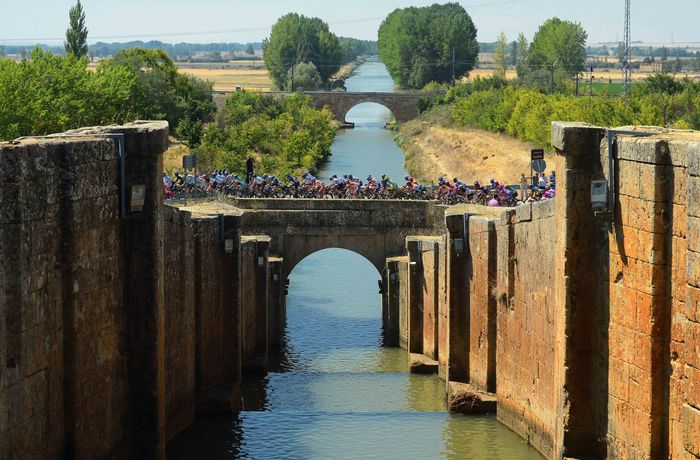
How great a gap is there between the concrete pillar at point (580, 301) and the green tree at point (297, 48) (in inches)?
5469

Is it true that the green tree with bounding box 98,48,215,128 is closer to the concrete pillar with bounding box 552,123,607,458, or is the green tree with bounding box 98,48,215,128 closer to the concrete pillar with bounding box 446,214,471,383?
the concrete pillar with bounding box 446,214,471,383

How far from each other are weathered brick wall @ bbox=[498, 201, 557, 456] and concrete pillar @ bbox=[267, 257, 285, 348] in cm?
1339

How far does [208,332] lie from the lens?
97.9 feet

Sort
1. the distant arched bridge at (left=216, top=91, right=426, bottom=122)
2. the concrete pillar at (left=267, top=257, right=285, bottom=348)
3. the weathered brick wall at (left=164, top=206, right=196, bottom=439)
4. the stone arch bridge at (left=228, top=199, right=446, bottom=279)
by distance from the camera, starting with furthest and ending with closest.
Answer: the distant arched bridge at (left=216, top=91, right=426, bottom=122) < the stone arch bridge at (left=228, top=199, right=446, bottom=279) < the concrete pillar at (left=267, top=257, right=285, bottom=348) < the weathered brick wall at (left=164, top=206, right=196, bottom=439)

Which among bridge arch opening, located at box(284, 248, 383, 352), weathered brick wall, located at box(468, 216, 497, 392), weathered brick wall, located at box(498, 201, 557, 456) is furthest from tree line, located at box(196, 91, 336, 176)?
weathered brick wall, located at box(498, 201, 557, 456)

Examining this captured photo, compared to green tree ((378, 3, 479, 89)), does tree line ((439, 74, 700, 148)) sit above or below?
below

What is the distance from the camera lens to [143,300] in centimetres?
2272

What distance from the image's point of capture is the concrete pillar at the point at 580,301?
856 inches

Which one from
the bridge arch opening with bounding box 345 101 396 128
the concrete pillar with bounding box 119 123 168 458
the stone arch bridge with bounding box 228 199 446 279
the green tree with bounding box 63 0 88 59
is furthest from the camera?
the bridge arch opening with bounding box 345 101 396 128

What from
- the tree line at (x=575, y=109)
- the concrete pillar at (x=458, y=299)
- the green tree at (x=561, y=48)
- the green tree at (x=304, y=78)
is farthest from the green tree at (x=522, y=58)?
the concrete pillar at (x=458, y=299)

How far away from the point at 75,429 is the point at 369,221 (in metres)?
24.2

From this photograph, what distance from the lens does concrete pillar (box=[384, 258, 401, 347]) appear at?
41500mm

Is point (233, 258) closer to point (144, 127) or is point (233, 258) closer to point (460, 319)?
point (460, 319)

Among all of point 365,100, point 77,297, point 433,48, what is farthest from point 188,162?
point 433,48
